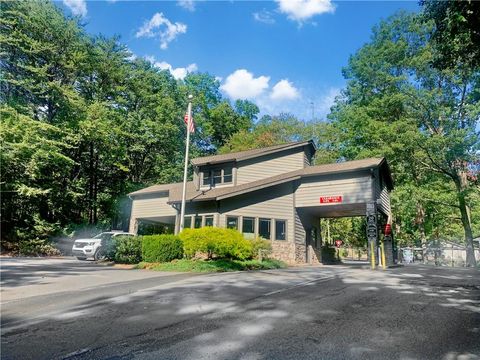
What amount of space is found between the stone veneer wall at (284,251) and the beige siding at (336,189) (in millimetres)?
2596

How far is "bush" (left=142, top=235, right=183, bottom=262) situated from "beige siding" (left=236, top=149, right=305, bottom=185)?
26.6 feet

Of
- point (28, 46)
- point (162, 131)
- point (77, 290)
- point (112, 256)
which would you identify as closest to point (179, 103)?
point (162, 131)

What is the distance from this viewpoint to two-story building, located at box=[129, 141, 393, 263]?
20.7 meters

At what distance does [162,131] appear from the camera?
37.2 m

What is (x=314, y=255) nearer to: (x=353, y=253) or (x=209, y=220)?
(x=209, y=220)

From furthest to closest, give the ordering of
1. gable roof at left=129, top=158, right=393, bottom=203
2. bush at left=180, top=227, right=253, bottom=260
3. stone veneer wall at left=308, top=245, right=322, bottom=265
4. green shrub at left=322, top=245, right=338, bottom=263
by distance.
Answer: green shrub at left=322, top=245, right=338, bottom=263 < stone veneer wall at left=308, top=245, right=322, bottom=265 < gable roof at left=129, top=158, right=393, bottom=203 < bush at left=180, top=227, right=253, bottom=260

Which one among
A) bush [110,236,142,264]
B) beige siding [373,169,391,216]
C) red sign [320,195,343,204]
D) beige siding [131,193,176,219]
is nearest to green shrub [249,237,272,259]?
red sign [320,195,343,204]

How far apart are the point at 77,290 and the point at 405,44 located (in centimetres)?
3161

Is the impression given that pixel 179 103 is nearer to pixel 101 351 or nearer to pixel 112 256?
pixel 112 256

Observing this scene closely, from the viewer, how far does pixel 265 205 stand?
21.9 m

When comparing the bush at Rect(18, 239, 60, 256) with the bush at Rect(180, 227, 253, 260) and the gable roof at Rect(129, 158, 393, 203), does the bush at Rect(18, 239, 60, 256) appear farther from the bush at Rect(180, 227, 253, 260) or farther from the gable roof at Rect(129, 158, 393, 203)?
the bush at Rect(180, 227, 253, 260)

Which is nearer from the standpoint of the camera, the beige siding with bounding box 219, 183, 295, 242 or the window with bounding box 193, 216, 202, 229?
the beige siding with bounding box 219, 183, 295, 242

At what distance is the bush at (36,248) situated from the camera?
24.7 meters

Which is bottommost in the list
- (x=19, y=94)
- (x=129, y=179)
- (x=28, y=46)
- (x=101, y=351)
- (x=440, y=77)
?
(x=101, y=351)
